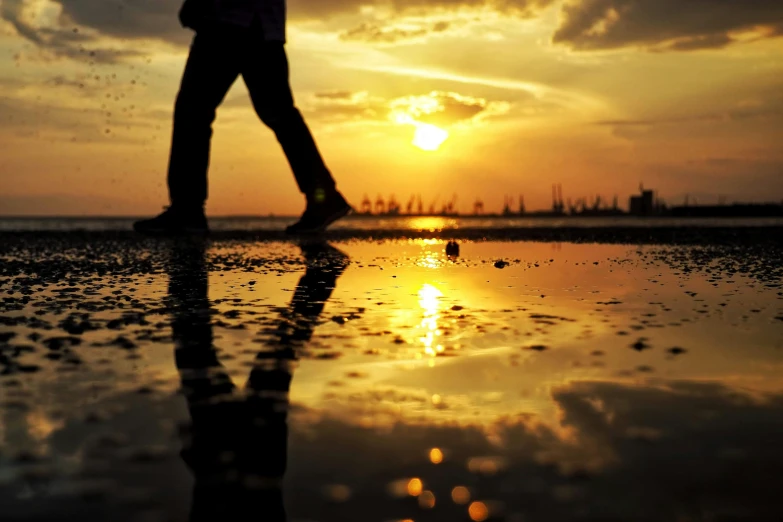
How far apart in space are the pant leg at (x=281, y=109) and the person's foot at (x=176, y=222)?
2063 mm

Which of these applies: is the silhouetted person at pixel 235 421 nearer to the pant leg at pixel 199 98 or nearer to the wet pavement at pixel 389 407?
the wet pavement at pixel 389 407

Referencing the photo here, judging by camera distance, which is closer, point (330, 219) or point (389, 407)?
point (389, 407)

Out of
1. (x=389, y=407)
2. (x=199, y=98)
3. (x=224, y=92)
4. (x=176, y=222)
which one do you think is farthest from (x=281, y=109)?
(x=389, y=407)

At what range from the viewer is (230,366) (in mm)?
3475

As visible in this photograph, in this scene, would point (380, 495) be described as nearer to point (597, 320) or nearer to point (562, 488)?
point (562, 488)

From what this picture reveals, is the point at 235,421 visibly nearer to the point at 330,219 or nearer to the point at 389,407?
the point at 389,407

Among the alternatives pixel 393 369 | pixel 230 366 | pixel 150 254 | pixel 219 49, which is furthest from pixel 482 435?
pixel 219 49

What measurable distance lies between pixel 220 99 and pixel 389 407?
1247cm

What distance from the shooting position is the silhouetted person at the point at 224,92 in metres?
13.8

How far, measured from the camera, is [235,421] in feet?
8.37

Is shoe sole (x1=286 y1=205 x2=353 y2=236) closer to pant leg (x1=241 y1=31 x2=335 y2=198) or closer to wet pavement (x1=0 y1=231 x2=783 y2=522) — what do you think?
pant leg (x1=241 y1=31 x2=335 y2=198)

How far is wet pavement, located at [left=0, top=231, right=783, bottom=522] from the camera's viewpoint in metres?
1.88

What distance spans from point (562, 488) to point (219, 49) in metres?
13.1

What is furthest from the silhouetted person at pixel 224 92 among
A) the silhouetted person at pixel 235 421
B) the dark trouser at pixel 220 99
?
the silhouetted person at pixel 235 421
